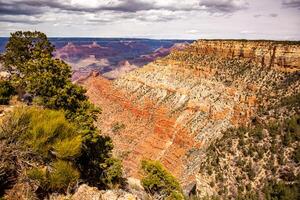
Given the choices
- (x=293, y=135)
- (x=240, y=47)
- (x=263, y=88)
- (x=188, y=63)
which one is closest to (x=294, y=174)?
(x=293, y=135)

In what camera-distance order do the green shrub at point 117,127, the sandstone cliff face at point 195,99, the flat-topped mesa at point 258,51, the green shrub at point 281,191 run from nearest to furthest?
the green shrub at point 281,191 → the sandstone cliff face at point 195,99 → the flat-topped mesa at point 258,51 → the green shrub at point 117,127

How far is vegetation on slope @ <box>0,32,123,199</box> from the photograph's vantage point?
18.5m

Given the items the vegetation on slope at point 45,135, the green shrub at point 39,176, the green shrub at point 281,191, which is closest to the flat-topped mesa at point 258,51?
the green shrub at point 281,191

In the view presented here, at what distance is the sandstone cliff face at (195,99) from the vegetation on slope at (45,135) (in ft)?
125

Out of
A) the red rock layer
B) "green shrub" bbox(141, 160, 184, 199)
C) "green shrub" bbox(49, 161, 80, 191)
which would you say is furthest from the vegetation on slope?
the red rock layer

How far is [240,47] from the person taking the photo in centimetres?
9750

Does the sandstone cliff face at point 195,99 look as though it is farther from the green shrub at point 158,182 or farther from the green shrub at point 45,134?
the green shrub at point 45,134

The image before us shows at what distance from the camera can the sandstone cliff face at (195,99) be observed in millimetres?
76275

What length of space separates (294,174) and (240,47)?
2243 inches

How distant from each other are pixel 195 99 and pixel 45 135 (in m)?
72.3

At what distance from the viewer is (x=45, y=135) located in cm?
2019

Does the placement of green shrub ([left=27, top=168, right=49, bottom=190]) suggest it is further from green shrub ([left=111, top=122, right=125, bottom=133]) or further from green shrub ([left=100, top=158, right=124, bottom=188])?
green shrub ([left=111, top=122, right=125, bottom=133])

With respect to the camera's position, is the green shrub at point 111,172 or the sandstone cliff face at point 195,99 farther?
the sandstone cliff face at point 195,99

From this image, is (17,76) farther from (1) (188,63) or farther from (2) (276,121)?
(1) (188,63)
